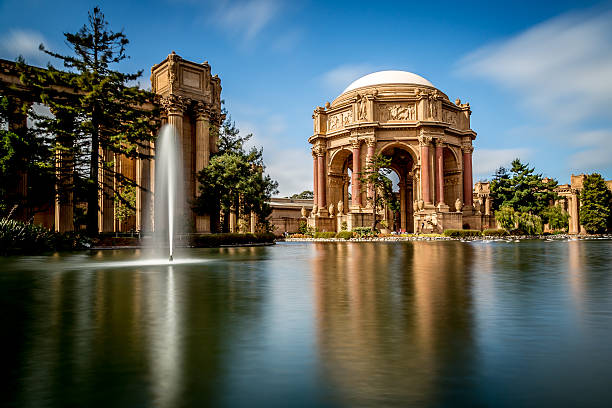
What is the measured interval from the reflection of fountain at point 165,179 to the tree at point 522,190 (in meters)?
41.3

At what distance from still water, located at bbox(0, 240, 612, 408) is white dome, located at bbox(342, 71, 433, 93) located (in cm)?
5262

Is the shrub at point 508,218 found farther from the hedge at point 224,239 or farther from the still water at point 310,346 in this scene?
the still water at point 310,346

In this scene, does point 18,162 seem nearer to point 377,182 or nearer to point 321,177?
point 377,182

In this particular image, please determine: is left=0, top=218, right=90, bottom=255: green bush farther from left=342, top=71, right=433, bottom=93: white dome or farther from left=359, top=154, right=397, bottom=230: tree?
left=342, top=71, right=433, bottom=93: white dome

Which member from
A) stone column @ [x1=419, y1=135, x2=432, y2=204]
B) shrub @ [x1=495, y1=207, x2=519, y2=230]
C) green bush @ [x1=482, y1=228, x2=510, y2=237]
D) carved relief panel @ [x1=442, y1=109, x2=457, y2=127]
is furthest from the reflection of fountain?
carved relief panel @ [x1=442, y1=109, x2=457, y2=127]

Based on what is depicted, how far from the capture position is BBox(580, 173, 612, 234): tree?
6925 centimetres

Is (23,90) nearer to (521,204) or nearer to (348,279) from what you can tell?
(348,279)

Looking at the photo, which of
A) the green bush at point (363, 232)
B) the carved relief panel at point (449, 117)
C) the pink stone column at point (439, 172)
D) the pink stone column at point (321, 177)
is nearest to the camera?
the green bush at point (363, 232)

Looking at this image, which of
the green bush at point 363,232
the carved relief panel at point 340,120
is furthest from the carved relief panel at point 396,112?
the green bush at point 363,232

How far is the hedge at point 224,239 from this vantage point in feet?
86.9

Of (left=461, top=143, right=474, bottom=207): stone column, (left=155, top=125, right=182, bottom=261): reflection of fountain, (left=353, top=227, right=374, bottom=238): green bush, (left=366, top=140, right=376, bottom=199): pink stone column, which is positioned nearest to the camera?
(left=155, top=125, right=182, bottom=261): reflection of fountain

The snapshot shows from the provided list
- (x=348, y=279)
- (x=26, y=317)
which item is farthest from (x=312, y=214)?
(x=26, y=317)

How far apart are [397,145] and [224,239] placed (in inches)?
1282

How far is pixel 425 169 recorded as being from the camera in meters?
51.8
